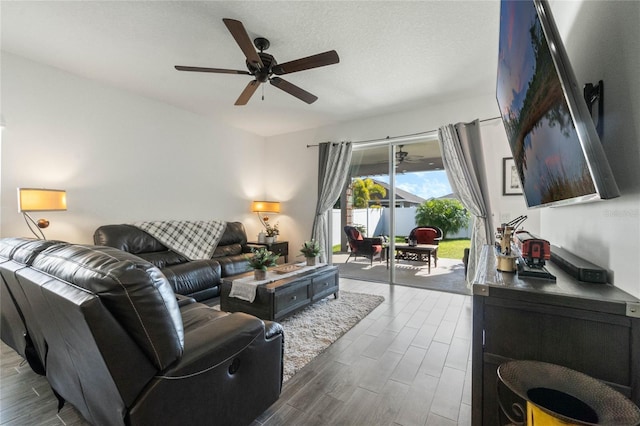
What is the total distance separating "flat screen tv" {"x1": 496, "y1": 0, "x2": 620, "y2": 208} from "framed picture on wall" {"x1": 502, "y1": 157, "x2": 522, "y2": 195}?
6.94ft

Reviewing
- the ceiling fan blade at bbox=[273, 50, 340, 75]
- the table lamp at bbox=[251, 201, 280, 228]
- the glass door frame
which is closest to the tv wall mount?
the ceiling fan blade at bbox=[273, 50, 340, 75]

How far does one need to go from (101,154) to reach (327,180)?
332 centimetres

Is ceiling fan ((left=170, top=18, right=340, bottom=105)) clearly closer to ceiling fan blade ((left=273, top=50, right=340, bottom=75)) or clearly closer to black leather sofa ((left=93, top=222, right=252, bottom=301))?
ceiling fan blade ((left=273, top=50, right=340, bottom=75))

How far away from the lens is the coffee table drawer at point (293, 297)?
2600 mm

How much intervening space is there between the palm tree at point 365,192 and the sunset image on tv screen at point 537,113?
2.90 metres

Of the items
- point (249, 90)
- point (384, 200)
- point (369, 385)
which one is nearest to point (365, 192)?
point (384, 200)

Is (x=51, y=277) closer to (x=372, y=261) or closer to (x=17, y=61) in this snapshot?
(x=17, y=61)

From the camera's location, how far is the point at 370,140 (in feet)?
15.2

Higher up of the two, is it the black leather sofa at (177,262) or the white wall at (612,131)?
the white wall at (612,131)

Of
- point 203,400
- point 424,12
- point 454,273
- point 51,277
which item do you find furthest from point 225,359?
point 454,273

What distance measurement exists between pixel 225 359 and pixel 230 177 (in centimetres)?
429

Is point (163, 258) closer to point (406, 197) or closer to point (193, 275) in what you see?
point (193, 275)

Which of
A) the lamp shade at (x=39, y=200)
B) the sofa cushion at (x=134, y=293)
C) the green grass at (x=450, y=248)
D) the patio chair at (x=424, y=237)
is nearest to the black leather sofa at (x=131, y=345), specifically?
the sofa cushion at (x=134, y=293)

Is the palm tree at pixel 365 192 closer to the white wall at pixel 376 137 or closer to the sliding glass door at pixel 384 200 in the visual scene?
the sliding glass door at pixel 384 200
